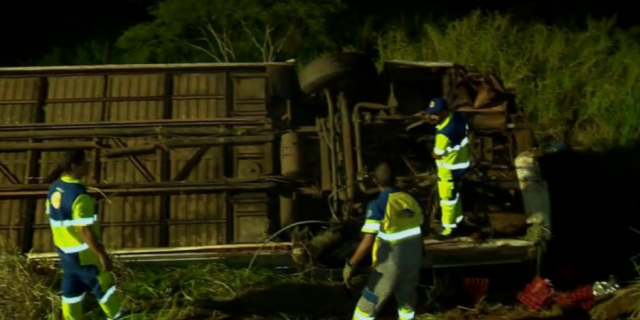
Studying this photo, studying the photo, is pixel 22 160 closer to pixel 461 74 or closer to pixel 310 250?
pixel 310 250

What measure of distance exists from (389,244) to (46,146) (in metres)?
3.45

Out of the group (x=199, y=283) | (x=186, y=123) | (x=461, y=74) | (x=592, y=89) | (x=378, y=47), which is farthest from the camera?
(x=378, y=47)

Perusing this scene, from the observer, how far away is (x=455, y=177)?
770 cm

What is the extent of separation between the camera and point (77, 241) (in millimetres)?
6328

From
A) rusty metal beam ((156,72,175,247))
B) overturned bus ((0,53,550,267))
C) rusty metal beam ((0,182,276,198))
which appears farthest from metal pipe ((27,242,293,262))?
rusty metal beam ((0,182,276,198))

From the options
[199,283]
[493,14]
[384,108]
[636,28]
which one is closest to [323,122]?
[384,108]

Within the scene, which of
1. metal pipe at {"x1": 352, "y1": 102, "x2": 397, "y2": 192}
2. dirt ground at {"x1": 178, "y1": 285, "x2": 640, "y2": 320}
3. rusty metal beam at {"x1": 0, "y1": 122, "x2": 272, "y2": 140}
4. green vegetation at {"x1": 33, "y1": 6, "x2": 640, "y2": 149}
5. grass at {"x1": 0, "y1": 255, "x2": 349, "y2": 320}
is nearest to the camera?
grass at {"x1": 0, "y1": 255, "x2": 349, "y2": 320}

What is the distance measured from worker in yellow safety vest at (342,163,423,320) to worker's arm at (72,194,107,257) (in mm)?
1832

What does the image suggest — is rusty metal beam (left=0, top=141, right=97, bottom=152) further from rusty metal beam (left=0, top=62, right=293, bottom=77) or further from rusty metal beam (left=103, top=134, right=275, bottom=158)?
rusty metal beam (left=0, top=62, right=293, bottom=77)

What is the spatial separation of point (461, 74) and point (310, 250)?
251 centimetres

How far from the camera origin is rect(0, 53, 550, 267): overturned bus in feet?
25.6

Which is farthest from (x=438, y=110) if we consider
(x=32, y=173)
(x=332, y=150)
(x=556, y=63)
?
(x=556, y=63)

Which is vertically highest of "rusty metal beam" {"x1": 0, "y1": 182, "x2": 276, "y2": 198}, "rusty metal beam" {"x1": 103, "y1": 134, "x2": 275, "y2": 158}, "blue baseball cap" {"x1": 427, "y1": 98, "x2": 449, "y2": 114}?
"blue baseball cap" {"x1": 427, "y1": 98, "x2": 449, "y2": 114}

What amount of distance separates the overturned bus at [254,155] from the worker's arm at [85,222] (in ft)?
4.72
